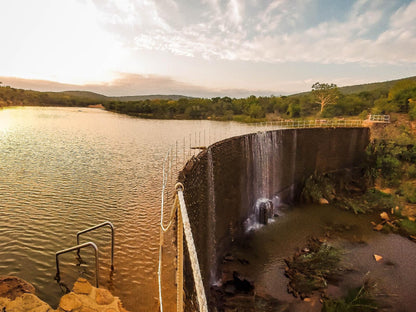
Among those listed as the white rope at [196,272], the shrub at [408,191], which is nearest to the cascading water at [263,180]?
the shrub at [408,191]

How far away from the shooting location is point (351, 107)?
4891 cm

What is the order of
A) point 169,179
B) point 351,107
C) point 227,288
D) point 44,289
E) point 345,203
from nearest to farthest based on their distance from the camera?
point 44,289, point 227,288, point 169,179, point 345,203, point 351,107

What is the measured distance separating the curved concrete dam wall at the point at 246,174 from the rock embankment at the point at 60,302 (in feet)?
5.22

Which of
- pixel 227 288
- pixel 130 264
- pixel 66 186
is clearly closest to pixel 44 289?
pixel 130 264

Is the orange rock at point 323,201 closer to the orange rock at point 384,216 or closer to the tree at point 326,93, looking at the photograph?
the orange rock at point 384,216

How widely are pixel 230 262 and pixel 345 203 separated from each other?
13.3m

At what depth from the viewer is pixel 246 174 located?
15875 mm

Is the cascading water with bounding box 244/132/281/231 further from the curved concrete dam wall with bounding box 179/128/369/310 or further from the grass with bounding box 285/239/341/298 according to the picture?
the grass with bounding box 285/239/341/298

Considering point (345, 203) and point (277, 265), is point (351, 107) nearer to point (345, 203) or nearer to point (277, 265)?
point (345, 203)

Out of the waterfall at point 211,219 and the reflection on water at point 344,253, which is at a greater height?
the waterfall at point 211,219

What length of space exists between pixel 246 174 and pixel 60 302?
1247 cm

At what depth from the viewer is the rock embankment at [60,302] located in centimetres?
428

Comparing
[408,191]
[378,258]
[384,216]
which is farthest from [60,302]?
[408,191]

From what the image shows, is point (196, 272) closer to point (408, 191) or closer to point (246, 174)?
point (246, 174)
